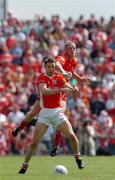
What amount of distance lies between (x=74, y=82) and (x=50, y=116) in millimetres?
8024

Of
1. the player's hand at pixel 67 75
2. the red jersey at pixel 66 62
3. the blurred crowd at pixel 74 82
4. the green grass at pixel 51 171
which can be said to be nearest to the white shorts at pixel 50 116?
the green grass at pixel 51 171

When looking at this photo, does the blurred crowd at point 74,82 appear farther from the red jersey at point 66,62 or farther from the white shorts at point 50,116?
the white shorts at point 50,116

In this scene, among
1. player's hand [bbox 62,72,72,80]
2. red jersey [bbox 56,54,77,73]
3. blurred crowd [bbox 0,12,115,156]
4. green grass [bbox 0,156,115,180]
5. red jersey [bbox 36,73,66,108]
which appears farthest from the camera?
blurred crowd [bbox 0,12,115,156]

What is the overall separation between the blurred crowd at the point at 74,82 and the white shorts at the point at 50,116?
11.0m

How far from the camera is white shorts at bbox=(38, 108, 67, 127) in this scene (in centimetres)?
1705

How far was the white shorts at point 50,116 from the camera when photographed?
17047 mm

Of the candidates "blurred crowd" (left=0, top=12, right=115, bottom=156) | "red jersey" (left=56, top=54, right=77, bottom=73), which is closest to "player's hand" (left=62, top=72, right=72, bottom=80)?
"red jersey" (left=56, top=54, right=77, bottom=73)

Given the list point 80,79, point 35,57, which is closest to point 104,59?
point 35,57

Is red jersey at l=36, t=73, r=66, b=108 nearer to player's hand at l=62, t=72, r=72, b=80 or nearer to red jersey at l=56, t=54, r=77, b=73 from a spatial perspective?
player's hand at l=62, t=72, r=72, b=80

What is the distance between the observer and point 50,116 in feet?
56.0

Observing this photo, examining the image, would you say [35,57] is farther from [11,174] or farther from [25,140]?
[11,174]

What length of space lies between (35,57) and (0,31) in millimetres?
2235

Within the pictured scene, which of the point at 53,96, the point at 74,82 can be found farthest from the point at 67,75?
the point at 74,82

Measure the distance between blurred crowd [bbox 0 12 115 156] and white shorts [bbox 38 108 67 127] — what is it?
11.0 meters
